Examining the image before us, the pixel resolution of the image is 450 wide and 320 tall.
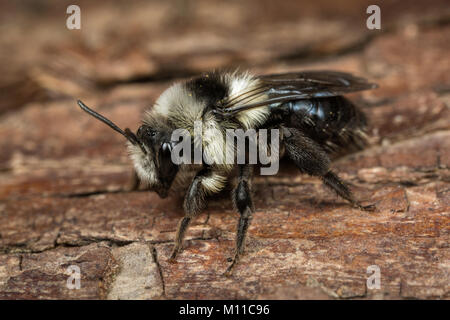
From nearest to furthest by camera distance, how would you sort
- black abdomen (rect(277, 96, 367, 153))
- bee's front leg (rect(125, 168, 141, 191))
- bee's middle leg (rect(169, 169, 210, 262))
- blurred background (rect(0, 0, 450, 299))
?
blurred background (rect(0, 0, 450, 299)), bee's middle leg (rect(169, 169, 210, 262)), black abdomen (rect(277, 96, 367, 153)), bee's front leg (rect(125, 168, 141, 191))

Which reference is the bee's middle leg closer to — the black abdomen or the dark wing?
the dark wing

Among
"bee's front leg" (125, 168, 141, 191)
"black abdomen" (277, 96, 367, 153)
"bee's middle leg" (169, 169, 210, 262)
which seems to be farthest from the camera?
"bee's front leg" (125, 168, 141, 191)

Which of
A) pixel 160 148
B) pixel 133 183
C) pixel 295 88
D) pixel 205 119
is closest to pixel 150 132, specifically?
pixel 160 148

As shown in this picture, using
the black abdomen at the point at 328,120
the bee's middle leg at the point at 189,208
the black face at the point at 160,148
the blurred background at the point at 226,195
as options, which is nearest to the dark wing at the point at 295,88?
the black abdomen at the point at 328,120

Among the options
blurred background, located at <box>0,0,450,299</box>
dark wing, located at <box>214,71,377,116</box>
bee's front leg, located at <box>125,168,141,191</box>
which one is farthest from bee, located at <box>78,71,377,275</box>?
bee's front leg, located at <box>125,168,141,191</box>

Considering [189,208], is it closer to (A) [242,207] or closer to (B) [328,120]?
(A) [242,207]

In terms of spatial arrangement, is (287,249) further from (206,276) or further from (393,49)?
(393,49)
